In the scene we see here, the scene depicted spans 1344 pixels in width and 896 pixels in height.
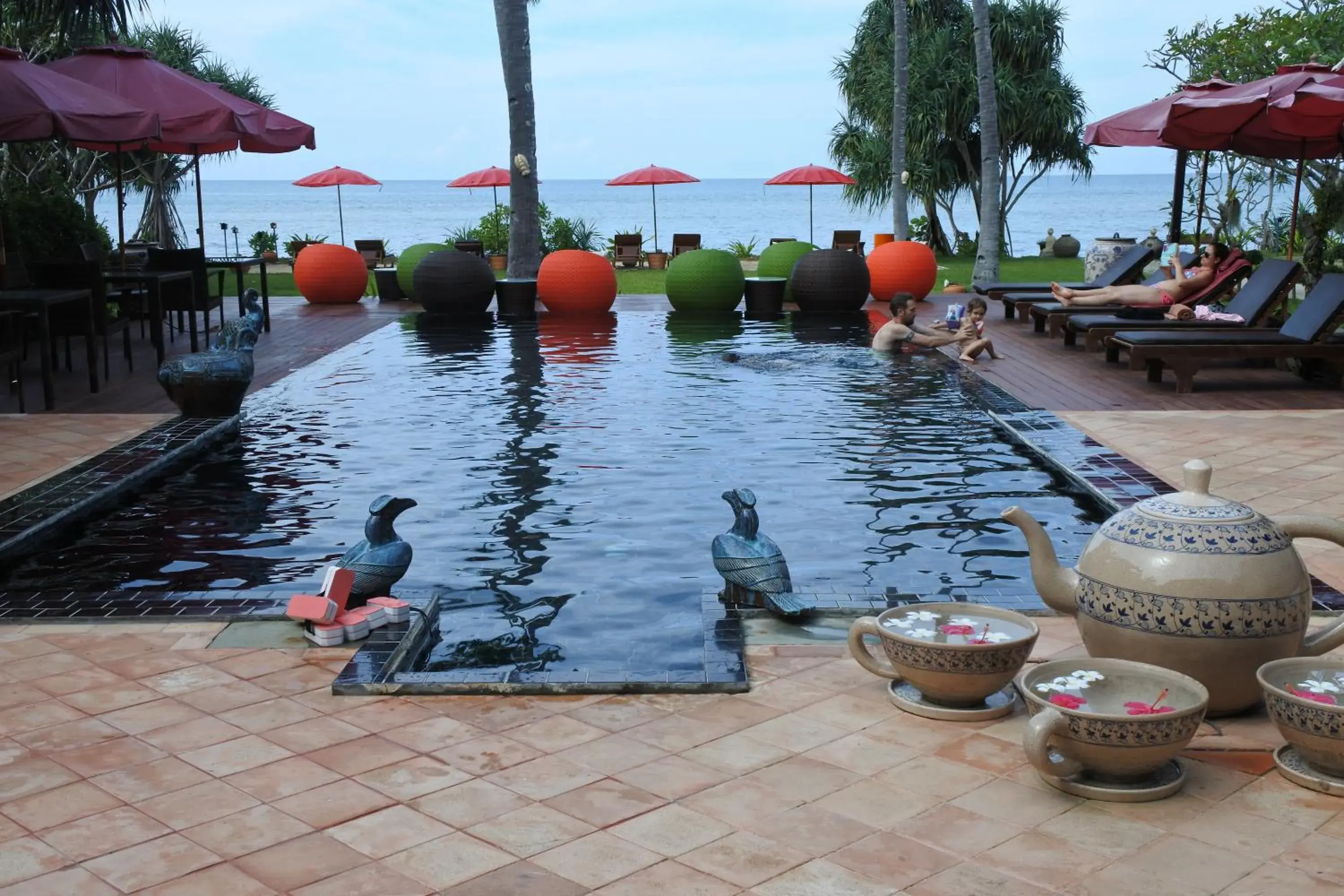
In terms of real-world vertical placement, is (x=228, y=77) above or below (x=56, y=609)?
above

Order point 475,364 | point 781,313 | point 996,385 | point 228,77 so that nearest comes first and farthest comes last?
point 996,385, point 475,364, point 781,313, point 228,77

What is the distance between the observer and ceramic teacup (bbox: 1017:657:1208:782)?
3.68 m

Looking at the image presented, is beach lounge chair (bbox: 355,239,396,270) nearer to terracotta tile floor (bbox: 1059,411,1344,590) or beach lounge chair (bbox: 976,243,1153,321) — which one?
beach lounge chair (bbox: 976,243,1153,321)

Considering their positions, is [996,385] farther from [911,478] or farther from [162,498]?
[162,498]

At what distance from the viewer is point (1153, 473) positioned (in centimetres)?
798

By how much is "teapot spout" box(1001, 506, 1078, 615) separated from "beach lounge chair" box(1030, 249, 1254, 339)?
30.8 feet

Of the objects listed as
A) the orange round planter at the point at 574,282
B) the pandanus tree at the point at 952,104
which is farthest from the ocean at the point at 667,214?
the orange round planter at the point at 574,282

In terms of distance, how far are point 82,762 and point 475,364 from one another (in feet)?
31.0

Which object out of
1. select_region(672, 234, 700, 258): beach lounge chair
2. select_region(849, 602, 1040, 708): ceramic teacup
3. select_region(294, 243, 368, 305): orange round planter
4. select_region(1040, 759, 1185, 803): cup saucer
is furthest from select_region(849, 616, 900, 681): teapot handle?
select_region(672, 234, 700, 258): beach lounge chair

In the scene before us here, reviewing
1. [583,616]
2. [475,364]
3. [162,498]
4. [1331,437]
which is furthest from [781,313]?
[583,616]

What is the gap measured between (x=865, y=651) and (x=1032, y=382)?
7647mm

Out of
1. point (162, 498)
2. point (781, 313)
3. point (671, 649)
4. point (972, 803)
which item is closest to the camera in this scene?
point (972, 803)

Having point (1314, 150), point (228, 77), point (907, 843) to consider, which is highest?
point (228, 77)

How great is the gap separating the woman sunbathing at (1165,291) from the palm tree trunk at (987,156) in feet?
22.0
